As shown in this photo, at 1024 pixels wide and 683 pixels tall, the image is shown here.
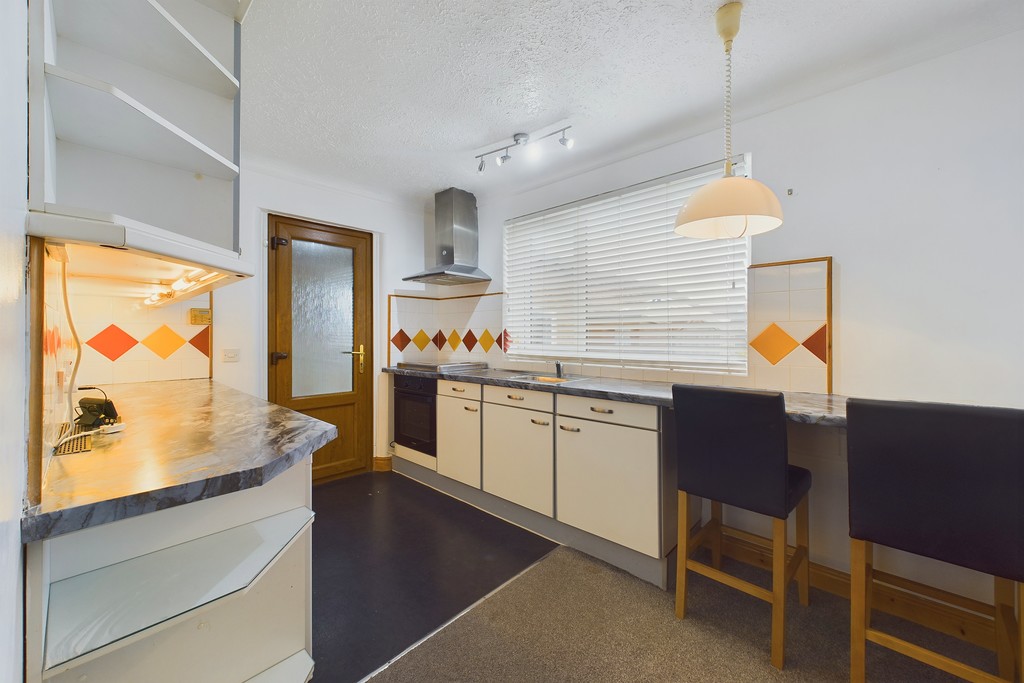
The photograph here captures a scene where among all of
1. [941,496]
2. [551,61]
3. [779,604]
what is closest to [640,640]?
[779,604]

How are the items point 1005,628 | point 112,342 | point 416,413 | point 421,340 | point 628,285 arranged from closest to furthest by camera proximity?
1. point 1005,628
2. point 112,342
3. point 628,285
4. point 416,413
5. point 421,340

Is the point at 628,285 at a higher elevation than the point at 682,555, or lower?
higher

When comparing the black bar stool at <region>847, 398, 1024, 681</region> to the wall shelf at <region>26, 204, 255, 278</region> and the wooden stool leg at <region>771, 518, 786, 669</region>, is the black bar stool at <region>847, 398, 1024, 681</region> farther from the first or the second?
the wall shelf at <region>26, 204, 255, 278</region>

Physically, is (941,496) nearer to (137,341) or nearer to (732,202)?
(732,202)

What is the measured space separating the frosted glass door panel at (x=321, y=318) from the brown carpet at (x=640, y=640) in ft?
7.54

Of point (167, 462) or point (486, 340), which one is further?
point (486, 340)

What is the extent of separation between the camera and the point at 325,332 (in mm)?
3393

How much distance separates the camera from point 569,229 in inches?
120

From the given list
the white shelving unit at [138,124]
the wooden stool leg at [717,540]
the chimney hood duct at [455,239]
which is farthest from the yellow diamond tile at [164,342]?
the wooden stool leg at [717,540]

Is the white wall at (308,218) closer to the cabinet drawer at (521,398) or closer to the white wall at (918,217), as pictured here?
the cabinet drawer at (521,398)

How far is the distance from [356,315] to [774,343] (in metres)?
3.15

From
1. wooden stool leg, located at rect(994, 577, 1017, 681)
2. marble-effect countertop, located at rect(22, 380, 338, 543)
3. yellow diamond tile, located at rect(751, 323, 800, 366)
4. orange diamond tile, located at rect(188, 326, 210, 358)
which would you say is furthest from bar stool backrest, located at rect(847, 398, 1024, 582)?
orange diamond tile, located at rect(188, 326, 210, 358)

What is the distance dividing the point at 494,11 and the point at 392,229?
2.40 metres

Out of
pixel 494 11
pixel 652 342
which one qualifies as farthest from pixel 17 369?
pixel 652 342
